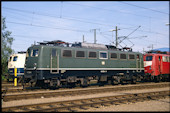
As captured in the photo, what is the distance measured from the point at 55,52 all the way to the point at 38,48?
4.92 ft

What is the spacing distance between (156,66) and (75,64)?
39.9 feet

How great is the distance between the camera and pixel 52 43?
18188 mm

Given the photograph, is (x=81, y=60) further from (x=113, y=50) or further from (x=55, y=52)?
(x=113, y=50)

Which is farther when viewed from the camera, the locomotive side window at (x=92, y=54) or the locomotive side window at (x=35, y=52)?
the locomotive side window at (x=92, y=54)

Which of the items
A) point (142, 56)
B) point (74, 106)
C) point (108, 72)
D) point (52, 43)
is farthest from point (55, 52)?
point (142, 56)

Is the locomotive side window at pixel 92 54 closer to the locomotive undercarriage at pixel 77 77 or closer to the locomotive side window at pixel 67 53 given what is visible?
the locomotive undercarriage at pixel 77 77

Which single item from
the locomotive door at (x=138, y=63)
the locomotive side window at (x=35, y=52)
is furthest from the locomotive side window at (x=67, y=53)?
the locomotive door at (x=138, y=63)

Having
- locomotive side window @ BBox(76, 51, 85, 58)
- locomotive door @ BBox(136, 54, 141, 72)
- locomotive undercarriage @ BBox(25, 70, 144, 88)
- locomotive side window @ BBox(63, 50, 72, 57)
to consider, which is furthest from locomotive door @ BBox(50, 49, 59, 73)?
locomotive door @ BBox(136, 54, 141, 72)

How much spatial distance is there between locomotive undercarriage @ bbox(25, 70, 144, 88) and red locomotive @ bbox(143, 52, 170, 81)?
2069 millimetres

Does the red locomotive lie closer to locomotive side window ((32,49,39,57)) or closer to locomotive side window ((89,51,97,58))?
locomotive side window ((89,51,97,58))

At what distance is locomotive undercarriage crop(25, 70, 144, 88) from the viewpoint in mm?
16734

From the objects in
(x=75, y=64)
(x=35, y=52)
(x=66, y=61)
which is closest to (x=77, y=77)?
(x=75, y=64)

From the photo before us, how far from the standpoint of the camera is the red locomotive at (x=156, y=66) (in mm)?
25109

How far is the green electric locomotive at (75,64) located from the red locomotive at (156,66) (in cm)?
301
